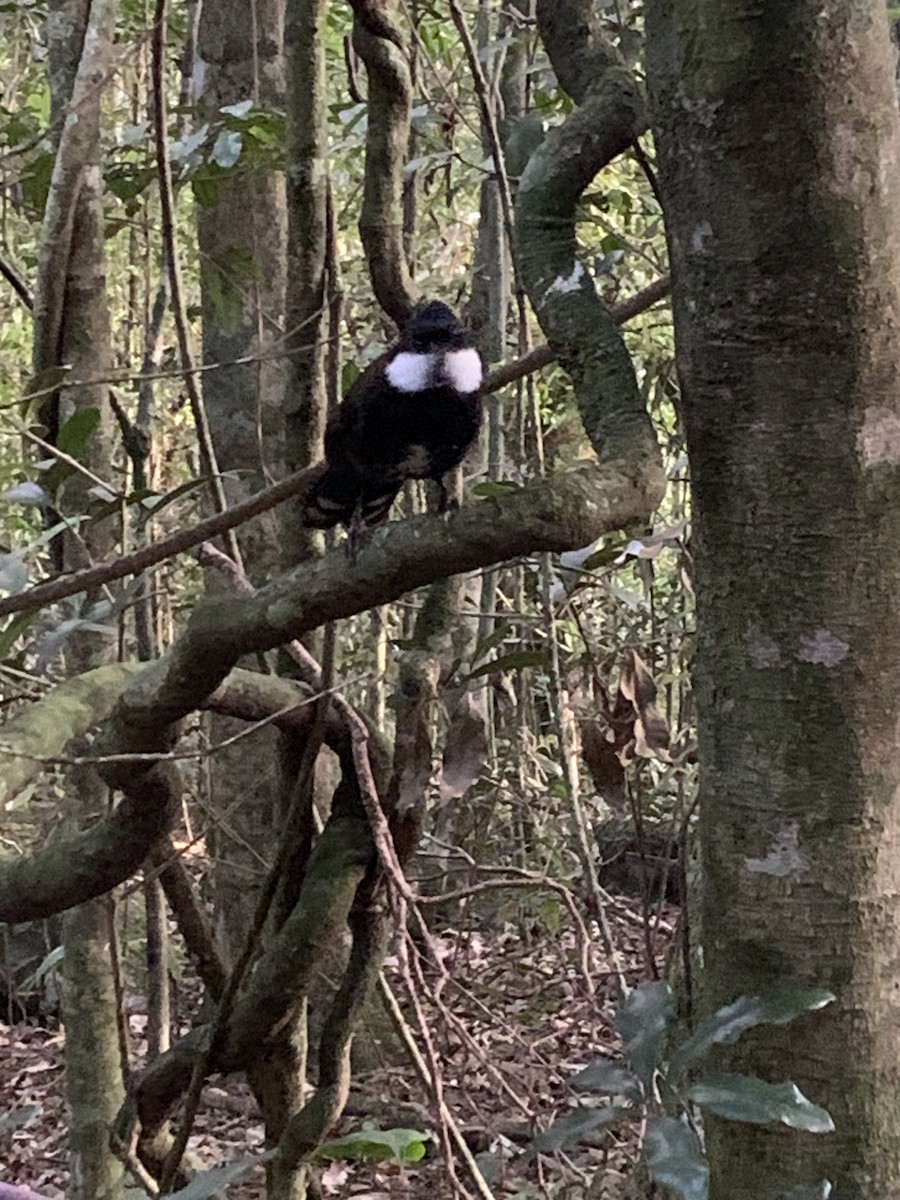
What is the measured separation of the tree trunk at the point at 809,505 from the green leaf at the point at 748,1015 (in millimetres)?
63

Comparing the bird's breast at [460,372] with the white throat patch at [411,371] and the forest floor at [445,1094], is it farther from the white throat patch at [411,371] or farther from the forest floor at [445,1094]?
the forest floor at [445,1094]

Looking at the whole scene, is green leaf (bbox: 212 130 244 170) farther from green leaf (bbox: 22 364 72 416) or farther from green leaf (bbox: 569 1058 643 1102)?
green leaf (bbox: 569 1058 643 1102)

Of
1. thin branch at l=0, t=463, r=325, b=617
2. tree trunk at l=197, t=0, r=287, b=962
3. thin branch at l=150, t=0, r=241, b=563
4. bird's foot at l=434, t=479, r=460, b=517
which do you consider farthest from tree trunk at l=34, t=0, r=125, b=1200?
tree trunk at l=197, t=0, r=287, b=962

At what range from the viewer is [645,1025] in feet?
3.11

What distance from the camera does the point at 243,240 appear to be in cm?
338

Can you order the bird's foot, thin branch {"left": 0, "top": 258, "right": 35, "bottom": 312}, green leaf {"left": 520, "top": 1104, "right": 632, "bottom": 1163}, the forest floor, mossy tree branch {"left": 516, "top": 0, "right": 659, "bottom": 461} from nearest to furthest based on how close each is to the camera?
1. green leaf {"left": 520, "top": 1104, "right": 632, "bottom": 1163}
2. mossy tree branch {"left": 516, "top": 0, "right": 659, "bottom": 461}
3. the bird's foot
4. thin branch {"left": 0, "top": 258, "right": 35, "bottom": 312}
5. the forest floor

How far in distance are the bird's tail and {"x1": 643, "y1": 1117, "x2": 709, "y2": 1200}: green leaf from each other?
1001mm

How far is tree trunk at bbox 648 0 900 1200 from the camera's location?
2.90 ft

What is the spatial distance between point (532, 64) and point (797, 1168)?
287 centimetres

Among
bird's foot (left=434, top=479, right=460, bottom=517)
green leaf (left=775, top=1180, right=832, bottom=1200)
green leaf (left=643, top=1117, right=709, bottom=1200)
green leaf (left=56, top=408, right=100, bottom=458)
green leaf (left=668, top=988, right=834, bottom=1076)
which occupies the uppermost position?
green leaf (left=56, top=408, right=100, bottom=458)

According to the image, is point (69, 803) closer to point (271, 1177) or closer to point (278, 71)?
point (271, 1177)

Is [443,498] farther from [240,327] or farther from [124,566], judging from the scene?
[240,327]

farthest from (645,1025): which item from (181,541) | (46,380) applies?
(46,380)

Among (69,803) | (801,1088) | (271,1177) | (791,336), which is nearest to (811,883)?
(801,1088)
